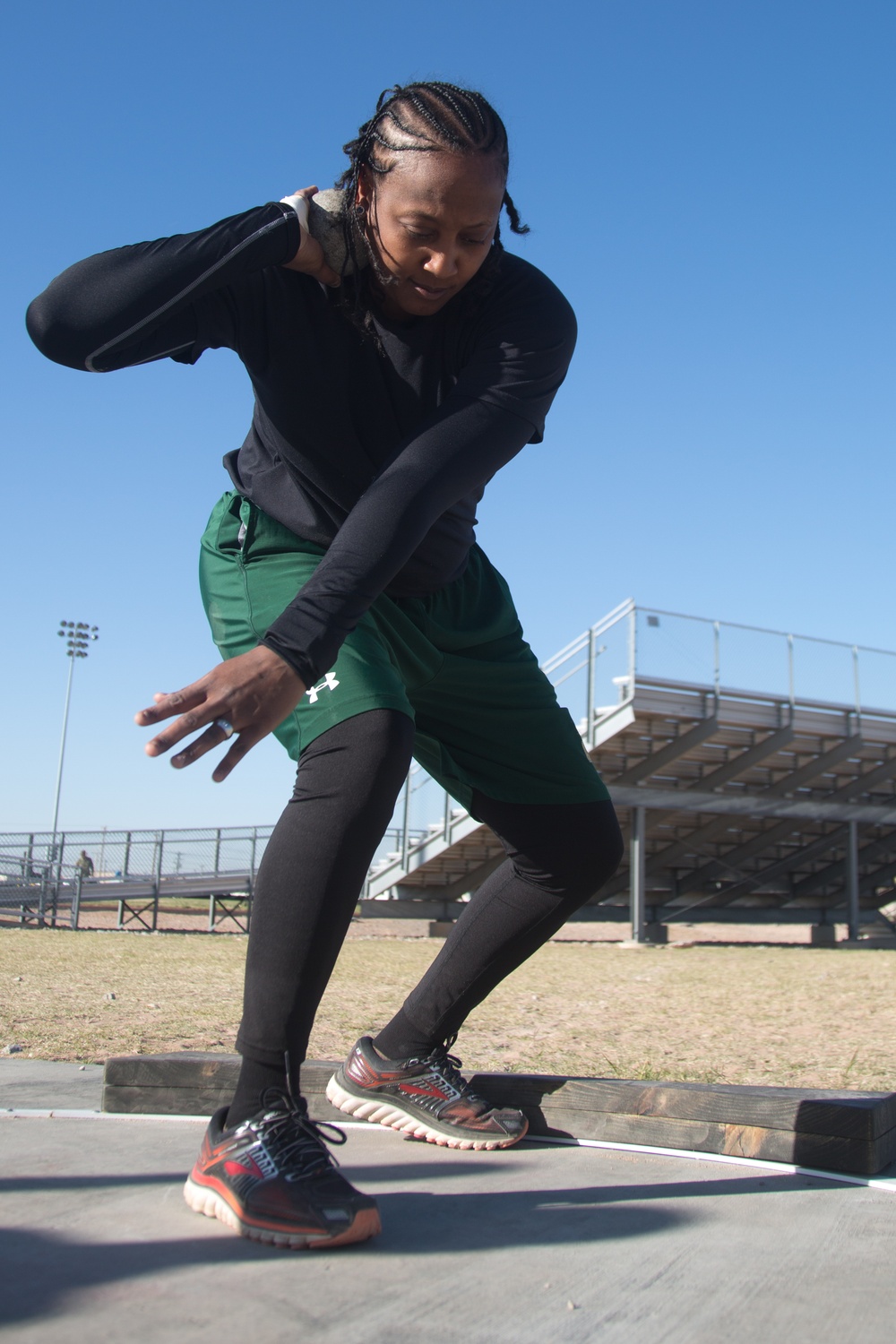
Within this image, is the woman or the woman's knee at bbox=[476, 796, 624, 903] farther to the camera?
the woman's knee at bbox=[476, 796, 624, 903]

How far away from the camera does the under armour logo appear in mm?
1676

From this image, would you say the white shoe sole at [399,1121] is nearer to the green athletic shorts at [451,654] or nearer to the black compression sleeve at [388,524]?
the green athletic shorts at [451,654]

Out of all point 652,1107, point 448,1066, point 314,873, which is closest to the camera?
point 314,873

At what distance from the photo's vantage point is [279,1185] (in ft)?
4.43

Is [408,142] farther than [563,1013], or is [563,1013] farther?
[563,1013]

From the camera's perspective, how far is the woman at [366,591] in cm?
146

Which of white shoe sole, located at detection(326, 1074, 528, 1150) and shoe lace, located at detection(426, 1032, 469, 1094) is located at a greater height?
shoe lace, located at detection(426, 1032, 469, 1094)

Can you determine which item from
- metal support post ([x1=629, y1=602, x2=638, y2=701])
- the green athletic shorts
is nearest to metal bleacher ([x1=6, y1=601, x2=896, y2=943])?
metal support post ([x1=629, y1=602, x2=638, y2=701])

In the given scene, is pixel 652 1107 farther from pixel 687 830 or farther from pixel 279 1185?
pixel 687 830

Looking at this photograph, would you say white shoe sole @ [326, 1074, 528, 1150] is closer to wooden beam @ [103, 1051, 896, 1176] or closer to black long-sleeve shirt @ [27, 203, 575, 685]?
wooden beam @ [103, 1051, 896, 1176]

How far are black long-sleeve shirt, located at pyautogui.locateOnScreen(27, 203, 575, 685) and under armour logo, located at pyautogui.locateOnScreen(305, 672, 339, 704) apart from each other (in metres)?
0.20

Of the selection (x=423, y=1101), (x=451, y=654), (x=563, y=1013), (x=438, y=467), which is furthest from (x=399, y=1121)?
(x=563, y=1013)

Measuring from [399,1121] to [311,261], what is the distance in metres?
1.60

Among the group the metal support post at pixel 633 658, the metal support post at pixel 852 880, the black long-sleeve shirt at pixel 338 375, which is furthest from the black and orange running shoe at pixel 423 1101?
the metal support post at pixel 852 880
